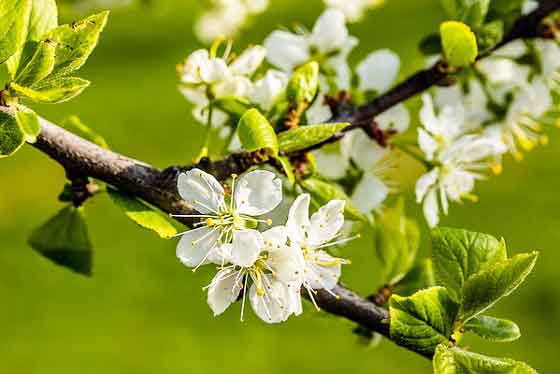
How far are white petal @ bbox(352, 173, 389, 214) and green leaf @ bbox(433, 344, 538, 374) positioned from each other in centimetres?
29

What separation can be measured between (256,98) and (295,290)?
224mm

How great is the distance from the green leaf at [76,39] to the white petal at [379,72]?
0.43m

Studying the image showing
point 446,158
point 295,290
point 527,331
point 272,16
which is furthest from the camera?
point 272,16

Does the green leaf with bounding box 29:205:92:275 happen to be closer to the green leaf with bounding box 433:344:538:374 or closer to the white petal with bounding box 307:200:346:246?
the white petal with bounding box 307:200:346:246

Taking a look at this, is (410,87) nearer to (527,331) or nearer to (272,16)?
(527,331)

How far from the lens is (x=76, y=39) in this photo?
59 cm

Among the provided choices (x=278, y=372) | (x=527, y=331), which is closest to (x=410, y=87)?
(x=278, y=372)

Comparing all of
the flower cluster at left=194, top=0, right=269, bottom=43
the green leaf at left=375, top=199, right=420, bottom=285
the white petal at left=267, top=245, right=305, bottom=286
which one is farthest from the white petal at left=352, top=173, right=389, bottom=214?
the flower cluster at left=194, top=0, right=269, bottom=43

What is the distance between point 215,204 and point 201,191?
18 mm

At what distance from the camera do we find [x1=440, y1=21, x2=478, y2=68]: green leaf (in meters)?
0.77

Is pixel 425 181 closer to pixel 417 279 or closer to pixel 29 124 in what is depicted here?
pixel 417 279

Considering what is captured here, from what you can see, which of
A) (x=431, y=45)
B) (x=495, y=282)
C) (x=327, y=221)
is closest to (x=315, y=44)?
(x=431, y=45)

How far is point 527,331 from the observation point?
2.59 meters

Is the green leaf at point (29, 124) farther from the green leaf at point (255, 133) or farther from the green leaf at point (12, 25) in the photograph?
the green leaf at point (255, 133)
